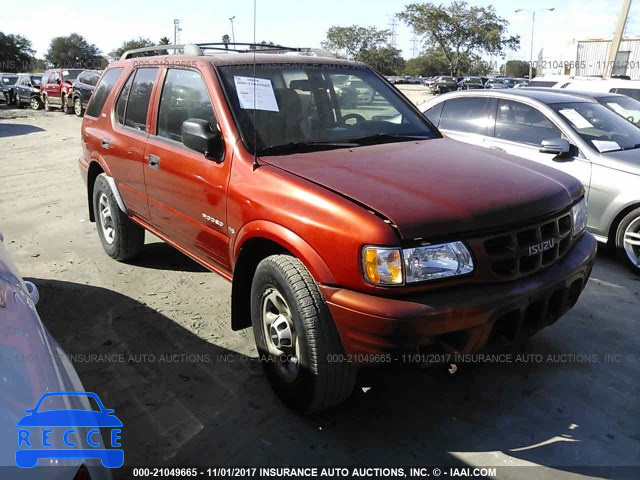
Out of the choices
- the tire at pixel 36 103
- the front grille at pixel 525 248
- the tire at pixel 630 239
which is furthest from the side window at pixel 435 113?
the tire at pixel 36 103

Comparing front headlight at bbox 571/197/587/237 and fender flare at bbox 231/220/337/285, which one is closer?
fender flare at bbox 231/220/337/285

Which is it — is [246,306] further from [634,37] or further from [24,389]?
[634,37]

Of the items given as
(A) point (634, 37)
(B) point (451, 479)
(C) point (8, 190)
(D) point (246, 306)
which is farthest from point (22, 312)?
(A) point (634, 37)

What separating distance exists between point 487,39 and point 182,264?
62.5m

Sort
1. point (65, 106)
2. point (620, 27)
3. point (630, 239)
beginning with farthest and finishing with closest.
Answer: point (65, 106) → point (620, 27) → point (630, 239)

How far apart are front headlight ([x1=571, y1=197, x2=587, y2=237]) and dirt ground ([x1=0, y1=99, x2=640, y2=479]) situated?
891 mm

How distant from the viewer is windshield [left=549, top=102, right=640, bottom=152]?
550cm

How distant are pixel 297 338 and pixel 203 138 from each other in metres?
1.30

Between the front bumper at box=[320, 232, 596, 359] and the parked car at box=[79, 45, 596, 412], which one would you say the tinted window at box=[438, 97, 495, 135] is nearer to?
the parked car at box=[79, 45, 596, 412]

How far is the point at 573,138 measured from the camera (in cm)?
553

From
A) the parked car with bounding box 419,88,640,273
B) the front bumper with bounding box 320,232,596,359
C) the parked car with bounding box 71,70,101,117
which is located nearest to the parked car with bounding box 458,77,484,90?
the parked car with bounding box 71,70,101,117

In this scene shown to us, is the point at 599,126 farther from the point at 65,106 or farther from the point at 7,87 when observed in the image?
the point at 7,87

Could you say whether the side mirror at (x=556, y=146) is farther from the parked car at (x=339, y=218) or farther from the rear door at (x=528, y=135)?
the parked car at (x=339, y=218)

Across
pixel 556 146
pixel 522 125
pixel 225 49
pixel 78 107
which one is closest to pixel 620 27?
pixel 522 125
